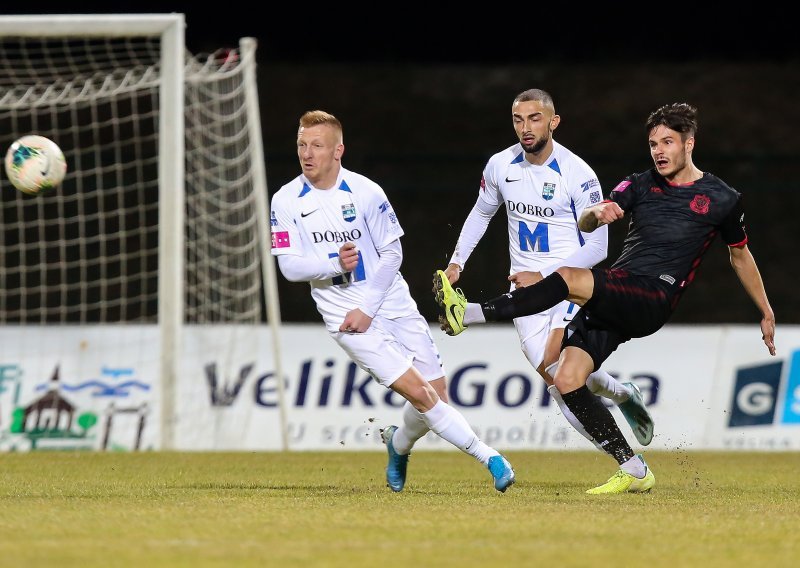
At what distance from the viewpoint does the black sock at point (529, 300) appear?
7227 millimetres

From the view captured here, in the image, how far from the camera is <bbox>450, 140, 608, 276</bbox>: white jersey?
8367 mm

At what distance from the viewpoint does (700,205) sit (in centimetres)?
759

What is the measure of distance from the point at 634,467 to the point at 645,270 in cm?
108

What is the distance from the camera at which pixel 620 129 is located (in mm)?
23391

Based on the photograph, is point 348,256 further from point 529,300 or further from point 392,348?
point 529,300

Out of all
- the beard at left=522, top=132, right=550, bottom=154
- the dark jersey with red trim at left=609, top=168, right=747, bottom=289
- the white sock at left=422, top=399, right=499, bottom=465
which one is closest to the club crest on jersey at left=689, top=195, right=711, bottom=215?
the dark jersey with red trim at left=609, top=168, right=747, bottom=289

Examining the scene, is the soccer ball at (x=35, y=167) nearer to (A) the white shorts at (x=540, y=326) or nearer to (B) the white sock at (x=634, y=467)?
(A) the white shorts at (x=540, y=326)

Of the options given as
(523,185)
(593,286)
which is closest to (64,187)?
(523,185)

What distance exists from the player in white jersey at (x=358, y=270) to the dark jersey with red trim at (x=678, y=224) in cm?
125

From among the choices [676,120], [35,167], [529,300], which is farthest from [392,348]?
[35,167]

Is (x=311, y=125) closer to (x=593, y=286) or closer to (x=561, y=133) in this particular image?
(x=593, y=286)

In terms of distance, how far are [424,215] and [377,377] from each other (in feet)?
43.9

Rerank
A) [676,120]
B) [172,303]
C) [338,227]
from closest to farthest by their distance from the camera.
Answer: [676,120] → [338,227] → [172,303]

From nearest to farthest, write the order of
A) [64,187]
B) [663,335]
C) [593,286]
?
1. [593,286]
2. [663,335]
3. [64,187]
